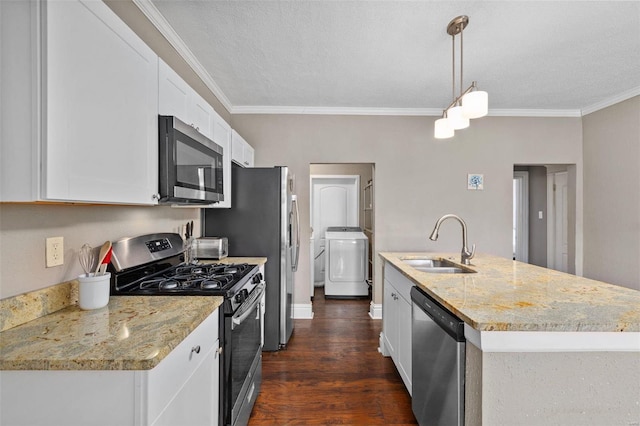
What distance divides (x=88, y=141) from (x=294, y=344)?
2495 millimetres

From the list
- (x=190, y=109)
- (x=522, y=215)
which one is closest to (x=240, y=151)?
(x=190, y=109)

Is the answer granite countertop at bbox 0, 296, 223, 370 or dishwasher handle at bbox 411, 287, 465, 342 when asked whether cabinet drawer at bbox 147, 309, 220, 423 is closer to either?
granite countertop at bbox 0, 296, 223, 370

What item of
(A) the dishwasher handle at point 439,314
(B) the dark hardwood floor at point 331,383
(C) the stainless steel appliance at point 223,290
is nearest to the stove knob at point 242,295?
(C) the stainless steel appliance at point 223,290

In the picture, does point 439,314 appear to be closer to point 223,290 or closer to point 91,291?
point 223,290

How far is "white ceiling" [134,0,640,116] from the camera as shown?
6.30 feet

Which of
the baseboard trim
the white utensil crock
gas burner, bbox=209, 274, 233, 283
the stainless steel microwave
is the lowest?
the baseboard trim

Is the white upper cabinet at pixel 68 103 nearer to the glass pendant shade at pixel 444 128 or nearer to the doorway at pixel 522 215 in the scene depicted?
the glass pendant shade at pixel 444 128

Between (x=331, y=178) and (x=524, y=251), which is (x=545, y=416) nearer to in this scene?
(x=331, y=178)

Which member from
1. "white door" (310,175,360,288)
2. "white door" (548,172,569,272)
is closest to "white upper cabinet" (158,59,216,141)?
"white door" (310,175,360,288)

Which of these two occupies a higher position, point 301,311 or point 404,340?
point 404,340

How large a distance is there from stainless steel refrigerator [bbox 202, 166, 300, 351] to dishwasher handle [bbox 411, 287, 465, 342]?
1384 mm

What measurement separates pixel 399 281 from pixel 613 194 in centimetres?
304

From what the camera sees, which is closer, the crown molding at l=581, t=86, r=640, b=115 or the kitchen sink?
the kitchen sink

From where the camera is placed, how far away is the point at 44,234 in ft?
4.01
